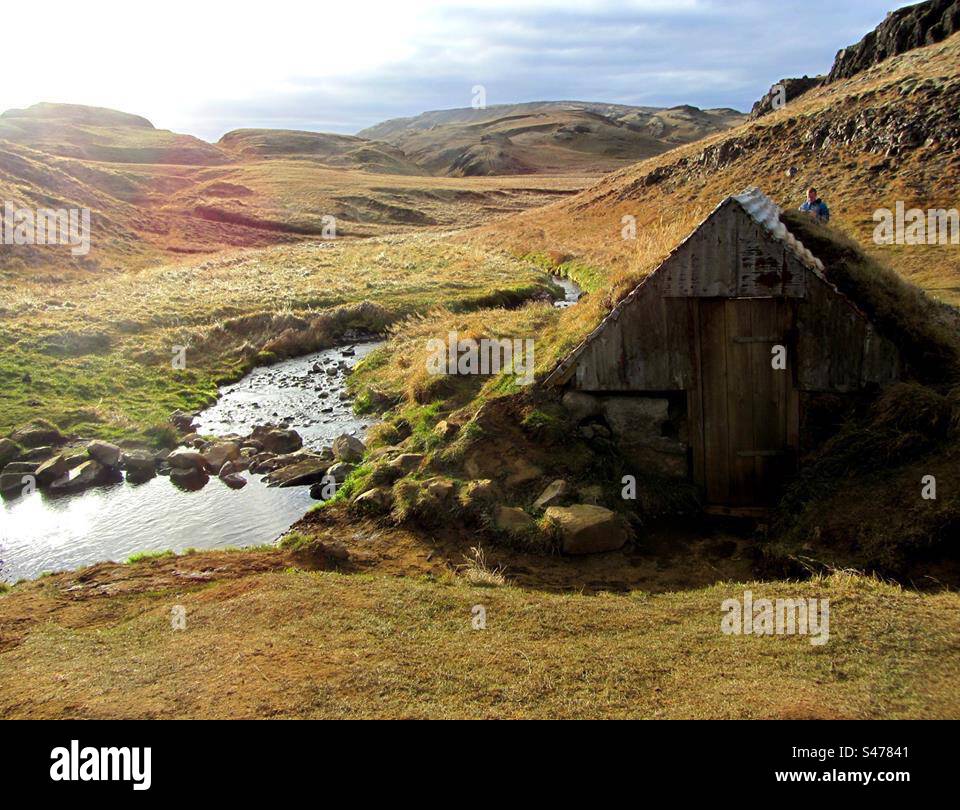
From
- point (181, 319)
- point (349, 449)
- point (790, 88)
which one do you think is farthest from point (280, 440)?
point (790, 88)

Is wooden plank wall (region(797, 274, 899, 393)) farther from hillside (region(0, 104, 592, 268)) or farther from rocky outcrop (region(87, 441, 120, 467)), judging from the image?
hillside (region(0, 104, 592, 268))

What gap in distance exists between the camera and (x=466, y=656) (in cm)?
762

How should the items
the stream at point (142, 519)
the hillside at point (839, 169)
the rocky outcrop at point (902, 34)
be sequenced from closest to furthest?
the stream at point (142, 519), the hillside at point (839, 169), the rocky outcrop at point (902, 34)

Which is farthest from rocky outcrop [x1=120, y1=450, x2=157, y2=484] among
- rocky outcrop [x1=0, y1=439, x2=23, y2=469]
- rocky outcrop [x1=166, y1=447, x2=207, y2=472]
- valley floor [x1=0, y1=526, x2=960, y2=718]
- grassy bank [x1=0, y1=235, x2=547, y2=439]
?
valley floor [x1=0, y1=526, x2=960, y2=718]

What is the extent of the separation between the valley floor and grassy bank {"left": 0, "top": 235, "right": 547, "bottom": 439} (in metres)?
11.5

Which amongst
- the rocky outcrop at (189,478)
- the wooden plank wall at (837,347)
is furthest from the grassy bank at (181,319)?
the wooden plank wall at (837,347)

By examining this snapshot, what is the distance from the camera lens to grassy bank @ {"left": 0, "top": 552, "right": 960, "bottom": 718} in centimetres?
648

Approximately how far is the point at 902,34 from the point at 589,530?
50628 mm

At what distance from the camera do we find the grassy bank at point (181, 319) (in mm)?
21469

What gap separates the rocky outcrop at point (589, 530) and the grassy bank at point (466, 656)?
5.05 ft

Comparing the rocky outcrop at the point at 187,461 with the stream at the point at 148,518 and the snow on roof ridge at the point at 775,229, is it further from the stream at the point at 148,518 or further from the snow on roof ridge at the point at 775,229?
the snow on roof ridge at the point at 775,229
